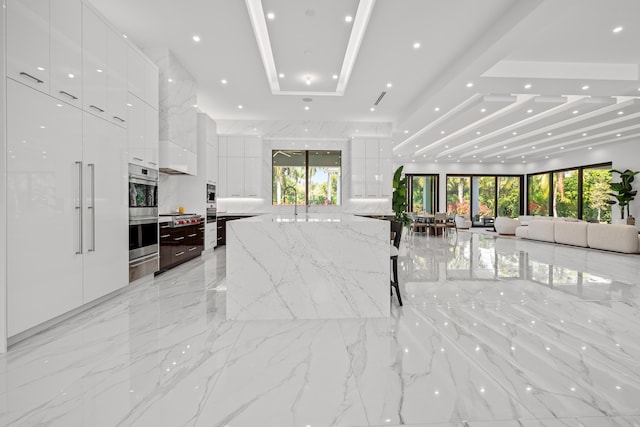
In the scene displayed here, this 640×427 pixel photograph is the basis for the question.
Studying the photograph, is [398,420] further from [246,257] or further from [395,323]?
[246,257]

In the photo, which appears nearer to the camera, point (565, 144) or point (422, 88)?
point (422, 88)

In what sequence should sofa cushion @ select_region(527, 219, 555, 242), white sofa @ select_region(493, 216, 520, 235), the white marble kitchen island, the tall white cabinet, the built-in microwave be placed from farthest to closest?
white sofa @ select_region(493, 216, 520, 235) < sofa cushion @ select_region(527, 219, 555, 242) < the built-in microwave < the white marble kitchen island < the tall white cabinet

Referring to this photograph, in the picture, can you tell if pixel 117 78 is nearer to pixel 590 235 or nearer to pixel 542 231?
pixel 590 235

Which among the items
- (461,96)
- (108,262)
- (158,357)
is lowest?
(158,357)

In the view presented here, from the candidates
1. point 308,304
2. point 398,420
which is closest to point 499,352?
point 398,420

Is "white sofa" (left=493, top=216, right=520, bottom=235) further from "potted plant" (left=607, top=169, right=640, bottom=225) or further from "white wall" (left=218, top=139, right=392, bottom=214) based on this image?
"white wall" (left=218, top=139, right=392, bottom=214)

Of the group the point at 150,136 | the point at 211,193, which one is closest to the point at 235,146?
the point at 211,193

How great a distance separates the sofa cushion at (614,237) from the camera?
6.12 metres

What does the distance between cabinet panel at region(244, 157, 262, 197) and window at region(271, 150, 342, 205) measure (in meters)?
0.47

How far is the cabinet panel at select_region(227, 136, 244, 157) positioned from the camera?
24.5ft

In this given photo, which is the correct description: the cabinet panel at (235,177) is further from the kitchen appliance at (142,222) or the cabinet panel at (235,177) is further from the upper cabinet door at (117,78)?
the upper cabinet door at (117,78)

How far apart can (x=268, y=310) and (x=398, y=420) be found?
1.47 m

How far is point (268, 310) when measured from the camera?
2.61 meters

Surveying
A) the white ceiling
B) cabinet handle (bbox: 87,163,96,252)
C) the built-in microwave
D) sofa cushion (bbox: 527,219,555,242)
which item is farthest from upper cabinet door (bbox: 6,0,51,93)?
sofa cushion (bbox: 527,219,555,242)
